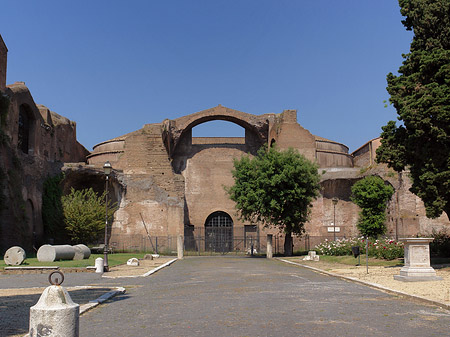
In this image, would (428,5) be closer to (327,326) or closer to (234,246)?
(327,326)

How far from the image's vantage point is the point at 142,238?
118 ft

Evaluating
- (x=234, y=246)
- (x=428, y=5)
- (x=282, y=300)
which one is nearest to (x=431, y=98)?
(x=428, y=5)

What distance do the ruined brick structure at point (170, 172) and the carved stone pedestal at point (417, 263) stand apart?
18.0 metres

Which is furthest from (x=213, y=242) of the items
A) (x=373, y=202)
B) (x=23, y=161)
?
(x=23, y=161)

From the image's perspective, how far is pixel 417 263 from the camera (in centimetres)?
1210

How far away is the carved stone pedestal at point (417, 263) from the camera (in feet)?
39.0

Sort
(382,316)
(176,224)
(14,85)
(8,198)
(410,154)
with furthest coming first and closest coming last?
(176,224)
(14,85)
(8,198)
(410,154)
(382,316)

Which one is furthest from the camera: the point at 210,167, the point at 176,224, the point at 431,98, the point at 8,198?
the point at 210,167

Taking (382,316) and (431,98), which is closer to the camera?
(382,316)

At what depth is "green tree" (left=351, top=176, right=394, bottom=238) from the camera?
116ft

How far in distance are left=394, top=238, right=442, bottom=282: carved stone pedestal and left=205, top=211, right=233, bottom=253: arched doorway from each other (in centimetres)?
2645

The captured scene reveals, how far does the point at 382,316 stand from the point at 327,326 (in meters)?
1.26

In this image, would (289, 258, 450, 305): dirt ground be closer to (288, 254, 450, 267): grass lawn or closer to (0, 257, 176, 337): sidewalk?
(288, 254, 450, 267): grass lawn

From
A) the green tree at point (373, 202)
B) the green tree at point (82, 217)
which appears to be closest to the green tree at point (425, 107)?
the green tree at point (373, 202)
